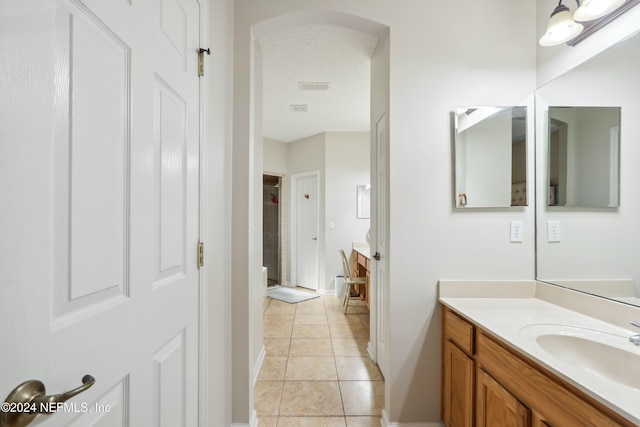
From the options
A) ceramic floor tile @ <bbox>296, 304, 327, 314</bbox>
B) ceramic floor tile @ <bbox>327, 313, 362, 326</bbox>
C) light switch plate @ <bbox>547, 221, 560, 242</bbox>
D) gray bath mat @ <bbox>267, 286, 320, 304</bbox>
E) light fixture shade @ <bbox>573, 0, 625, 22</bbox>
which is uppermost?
light fixture shade @ <bbox>573, 0, 625, 22</bbox>

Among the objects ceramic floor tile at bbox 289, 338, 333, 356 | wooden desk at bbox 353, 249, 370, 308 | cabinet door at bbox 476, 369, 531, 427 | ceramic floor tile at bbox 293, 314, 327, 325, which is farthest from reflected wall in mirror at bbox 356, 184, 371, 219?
cabinet door at bbox 476, 369, 531, 427

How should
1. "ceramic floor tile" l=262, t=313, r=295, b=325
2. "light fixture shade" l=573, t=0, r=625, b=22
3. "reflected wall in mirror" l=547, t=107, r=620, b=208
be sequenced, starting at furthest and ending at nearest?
"ceramic floor tile" l=262, t=313, r=295, b=325 < "reflected wall in mirror" l=547, t=107, r=620, b=208 < "light fixture shade" l=573, t=0, r=625, b=22

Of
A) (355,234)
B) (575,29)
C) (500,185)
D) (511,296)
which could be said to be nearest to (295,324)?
(355,234)

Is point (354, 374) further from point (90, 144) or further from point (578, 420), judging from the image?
point (90, 144)

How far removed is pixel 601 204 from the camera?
1.28 meters

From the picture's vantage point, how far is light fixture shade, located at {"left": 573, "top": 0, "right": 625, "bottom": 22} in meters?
1.12

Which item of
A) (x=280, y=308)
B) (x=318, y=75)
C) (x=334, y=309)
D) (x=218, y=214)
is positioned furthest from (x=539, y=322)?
(x=280, y=308)

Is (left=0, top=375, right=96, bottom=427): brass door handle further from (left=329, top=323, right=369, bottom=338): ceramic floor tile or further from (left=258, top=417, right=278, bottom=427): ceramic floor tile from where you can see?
(left=329, top=323, right=369, bottom=338): ceramic floor tile

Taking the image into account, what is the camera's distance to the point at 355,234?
466 cm

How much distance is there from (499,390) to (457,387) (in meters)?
0.35

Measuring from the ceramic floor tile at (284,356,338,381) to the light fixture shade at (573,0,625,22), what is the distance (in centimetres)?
261

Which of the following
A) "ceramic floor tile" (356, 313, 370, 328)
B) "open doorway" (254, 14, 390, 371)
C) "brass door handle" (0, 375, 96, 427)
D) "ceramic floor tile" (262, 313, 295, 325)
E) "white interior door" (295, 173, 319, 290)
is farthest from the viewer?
"white interior door" (295, 173, 319, 290)

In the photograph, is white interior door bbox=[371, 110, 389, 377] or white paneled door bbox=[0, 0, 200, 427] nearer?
white paneled door bbox=[0, 0, 200, 427]

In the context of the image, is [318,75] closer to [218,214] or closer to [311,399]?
[218,214]
